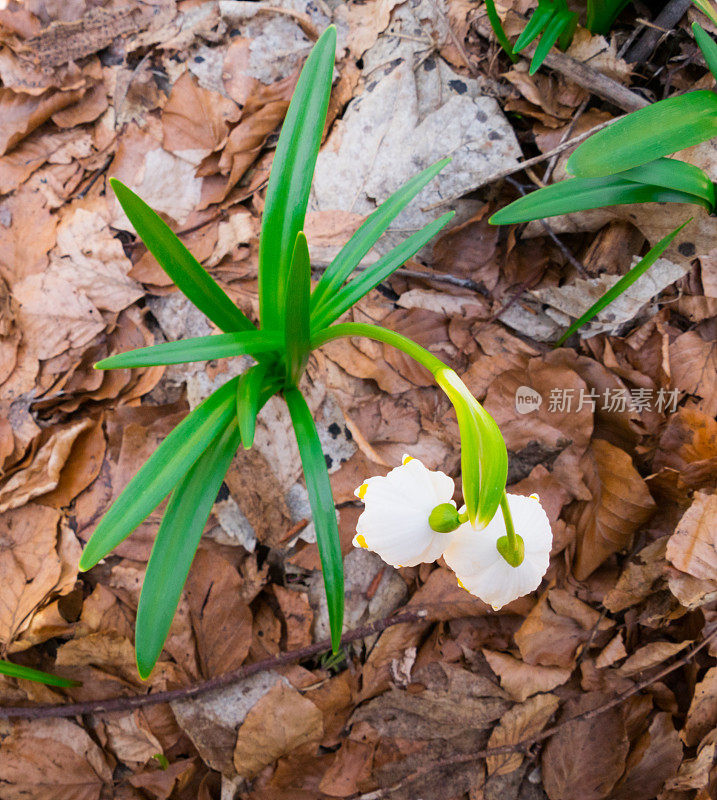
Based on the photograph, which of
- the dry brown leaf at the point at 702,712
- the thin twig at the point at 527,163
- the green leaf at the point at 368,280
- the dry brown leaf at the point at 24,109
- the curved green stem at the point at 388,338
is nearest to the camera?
the curved green stem at the point at 388,338

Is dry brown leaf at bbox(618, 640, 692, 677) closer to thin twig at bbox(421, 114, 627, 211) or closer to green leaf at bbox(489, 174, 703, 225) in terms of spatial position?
green leaf at bbox(489, 174, 703, 225)

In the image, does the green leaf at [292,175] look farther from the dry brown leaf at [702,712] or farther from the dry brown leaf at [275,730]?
the dry brown leaf at [702,712]

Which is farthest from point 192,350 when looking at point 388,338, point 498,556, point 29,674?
point 29,674

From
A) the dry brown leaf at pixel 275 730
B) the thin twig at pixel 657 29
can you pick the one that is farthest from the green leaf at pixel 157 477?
the thin twig at pixel 657 29

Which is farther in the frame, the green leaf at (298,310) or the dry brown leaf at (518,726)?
the dry brown leaf at (518,726)

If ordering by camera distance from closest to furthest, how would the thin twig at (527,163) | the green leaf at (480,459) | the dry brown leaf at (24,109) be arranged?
the green leaf at (480,459) → the thin twig at (527,163) → the dry brown leaf at (24,109)

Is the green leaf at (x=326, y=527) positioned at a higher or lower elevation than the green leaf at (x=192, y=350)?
lower
